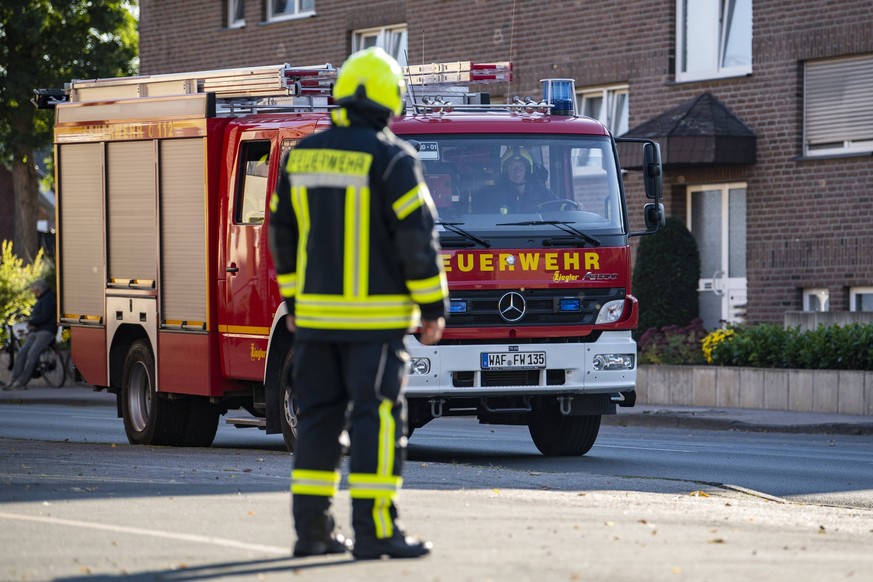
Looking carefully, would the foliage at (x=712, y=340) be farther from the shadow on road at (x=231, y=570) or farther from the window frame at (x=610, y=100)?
the shadow on road at (x=231, y=570)

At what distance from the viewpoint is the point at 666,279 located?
87.2 feet

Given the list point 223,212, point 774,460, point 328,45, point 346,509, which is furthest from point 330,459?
point 328,45

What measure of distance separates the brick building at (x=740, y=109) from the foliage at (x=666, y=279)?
2.53 feet

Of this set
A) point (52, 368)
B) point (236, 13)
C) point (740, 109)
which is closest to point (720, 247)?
point (740, 109)

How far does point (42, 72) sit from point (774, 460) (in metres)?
32.9

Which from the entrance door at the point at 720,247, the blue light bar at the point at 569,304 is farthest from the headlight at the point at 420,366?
the entrance door at the point at 720,247

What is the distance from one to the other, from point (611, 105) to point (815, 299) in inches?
211

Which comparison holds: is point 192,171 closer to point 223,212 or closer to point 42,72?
point 223,212

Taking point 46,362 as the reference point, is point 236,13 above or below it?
above

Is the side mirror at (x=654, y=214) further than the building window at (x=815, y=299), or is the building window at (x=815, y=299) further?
the building window at (x=815, y=299)

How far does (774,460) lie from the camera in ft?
47.8

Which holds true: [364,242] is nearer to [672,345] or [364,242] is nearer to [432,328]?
[432,328]

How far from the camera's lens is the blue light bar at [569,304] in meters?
13.4

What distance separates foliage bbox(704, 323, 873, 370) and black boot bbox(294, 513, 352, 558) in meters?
14.3
